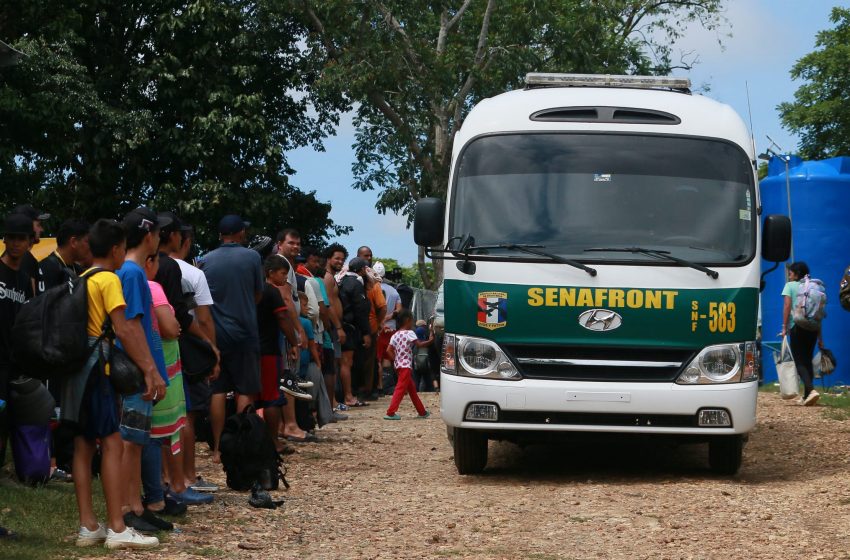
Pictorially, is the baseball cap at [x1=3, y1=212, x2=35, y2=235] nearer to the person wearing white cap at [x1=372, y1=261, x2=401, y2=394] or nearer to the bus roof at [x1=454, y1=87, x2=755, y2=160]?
the bus roof at [x1=454, y1=87, x2=755, y2=160]

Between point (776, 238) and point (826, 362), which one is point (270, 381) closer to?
point (776, 238)

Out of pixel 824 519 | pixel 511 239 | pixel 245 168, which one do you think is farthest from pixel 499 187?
pixel 245 168

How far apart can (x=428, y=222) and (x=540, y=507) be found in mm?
2345

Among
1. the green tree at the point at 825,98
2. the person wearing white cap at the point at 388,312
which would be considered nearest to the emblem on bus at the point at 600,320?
the person wearing white cap at the point at 388,312

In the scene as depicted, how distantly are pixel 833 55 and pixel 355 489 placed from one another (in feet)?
146

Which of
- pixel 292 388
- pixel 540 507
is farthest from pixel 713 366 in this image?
pixel 292 388

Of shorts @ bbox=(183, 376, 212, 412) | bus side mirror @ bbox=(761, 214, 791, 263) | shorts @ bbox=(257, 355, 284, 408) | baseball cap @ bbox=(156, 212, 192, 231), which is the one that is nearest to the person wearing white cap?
shorts @ bbox=(257, 355, 284, 408)

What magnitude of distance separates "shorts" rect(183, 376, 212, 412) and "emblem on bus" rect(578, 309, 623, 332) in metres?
2.73

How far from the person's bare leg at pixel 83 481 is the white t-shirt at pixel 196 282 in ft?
7.89

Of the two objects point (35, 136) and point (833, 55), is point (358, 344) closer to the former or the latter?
point (35, 136)

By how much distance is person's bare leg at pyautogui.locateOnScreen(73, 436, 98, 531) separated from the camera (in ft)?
23.6

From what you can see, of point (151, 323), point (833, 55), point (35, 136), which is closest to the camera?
→ point (151, 323)

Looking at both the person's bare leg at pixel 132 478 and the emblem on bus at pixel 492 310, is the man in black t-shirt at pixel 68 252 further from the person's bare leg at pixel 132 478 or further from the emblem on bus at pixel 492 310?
the emblem on bus at pixel 492 310

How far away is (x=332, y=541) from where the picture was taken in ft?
26.4
